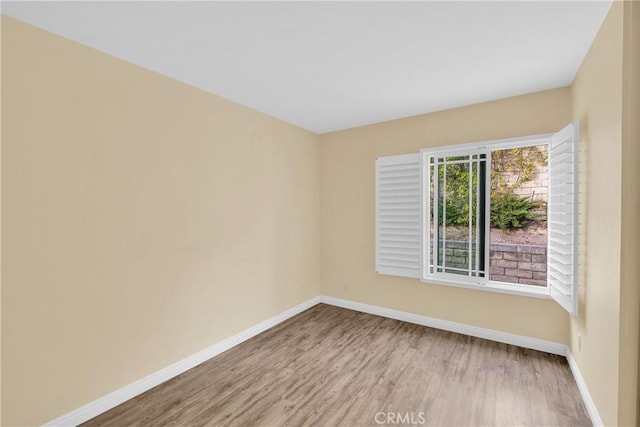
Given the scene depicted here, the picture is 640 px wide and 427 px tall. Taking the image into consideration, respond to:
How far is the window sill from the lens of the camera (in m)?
2.73

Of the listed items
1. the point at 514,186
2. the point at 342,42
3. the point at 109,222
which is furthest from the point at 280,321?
the point at 514,186

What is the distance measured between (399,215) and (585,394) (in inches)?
86.4

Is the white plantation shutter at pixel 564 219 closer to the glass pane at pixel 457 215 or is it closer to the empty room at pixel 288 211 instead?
the empty room at pixel 288 211

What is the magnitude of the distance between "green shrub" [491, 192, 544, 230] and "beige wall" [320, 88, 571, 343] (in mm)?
1638

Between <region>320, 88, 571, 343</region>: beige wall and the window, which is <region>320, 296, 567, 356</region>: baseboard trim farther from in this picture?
the window

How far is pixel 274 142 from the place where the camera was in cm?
350

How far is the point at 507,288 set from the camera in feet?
9.48

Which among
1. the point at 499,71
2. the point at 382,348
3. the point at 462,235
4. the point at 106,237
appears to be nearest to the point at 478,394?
the point at 382,348

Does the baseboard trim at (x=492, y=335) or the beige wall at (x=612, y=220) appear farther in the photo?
the baseboard trim at (x=492, y=335)

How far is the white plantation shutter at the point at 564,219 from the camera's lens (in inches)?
83.7

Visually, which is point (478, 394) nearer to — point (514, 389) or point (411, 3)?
point (514, 389)

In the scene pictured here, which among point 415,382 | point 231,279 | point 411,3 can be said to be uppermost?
point 411,3

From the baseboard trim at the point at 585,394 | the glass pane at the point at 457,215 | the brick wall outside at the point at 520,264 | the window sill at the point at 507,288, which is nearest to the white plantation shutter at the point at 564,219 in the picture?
the window sill at the point at 507,288

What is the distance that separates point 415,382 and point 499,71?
2663mm
